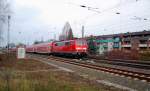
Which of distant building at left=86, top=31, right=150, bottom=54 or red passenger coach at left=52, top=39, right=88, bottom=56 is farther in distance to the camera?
distant building at left=86, top=31, right=150, bottom=54

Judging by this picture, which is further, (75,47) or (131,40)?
(131,40)

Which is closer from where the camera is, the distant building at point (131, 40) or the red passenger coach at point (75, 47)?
the red passenger coach at point (75, 47)

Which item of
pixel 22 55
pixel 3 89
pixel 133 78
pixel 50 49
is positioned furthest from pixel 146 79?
pixel 50 49

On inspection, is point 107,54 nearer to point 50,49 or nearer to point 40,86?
point 50,49

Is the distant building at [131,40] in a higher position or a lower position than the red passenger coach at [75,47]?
higher

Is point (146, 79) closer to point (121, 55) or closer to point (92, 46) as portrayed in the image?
point (121, 55)

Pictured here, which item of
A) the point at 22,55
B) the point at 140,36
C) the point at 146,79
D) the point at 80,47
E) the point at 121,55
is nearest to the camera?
the point at 146,79

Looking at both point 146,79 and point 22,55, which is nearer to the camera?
point 146,79

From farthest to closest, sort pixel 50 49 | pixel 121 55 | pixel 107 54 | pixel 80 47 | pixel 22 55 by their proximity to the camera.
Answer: pixel 50 49
pixel 107 54
pixel 121 55
pixel 80 47
pixel 22 55

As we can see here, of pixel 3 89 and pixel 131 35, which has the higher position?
pixel 131 35

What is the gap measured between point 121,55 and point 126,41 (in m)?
56.1

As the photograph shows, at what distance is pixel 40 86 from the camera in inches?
406

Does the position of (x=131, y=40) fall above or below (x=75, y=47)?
above

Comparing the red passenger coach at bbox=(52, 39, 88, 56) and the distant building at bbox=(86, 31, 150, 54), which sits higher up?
the distant building at bbox=(86, 31, 150, 54)
